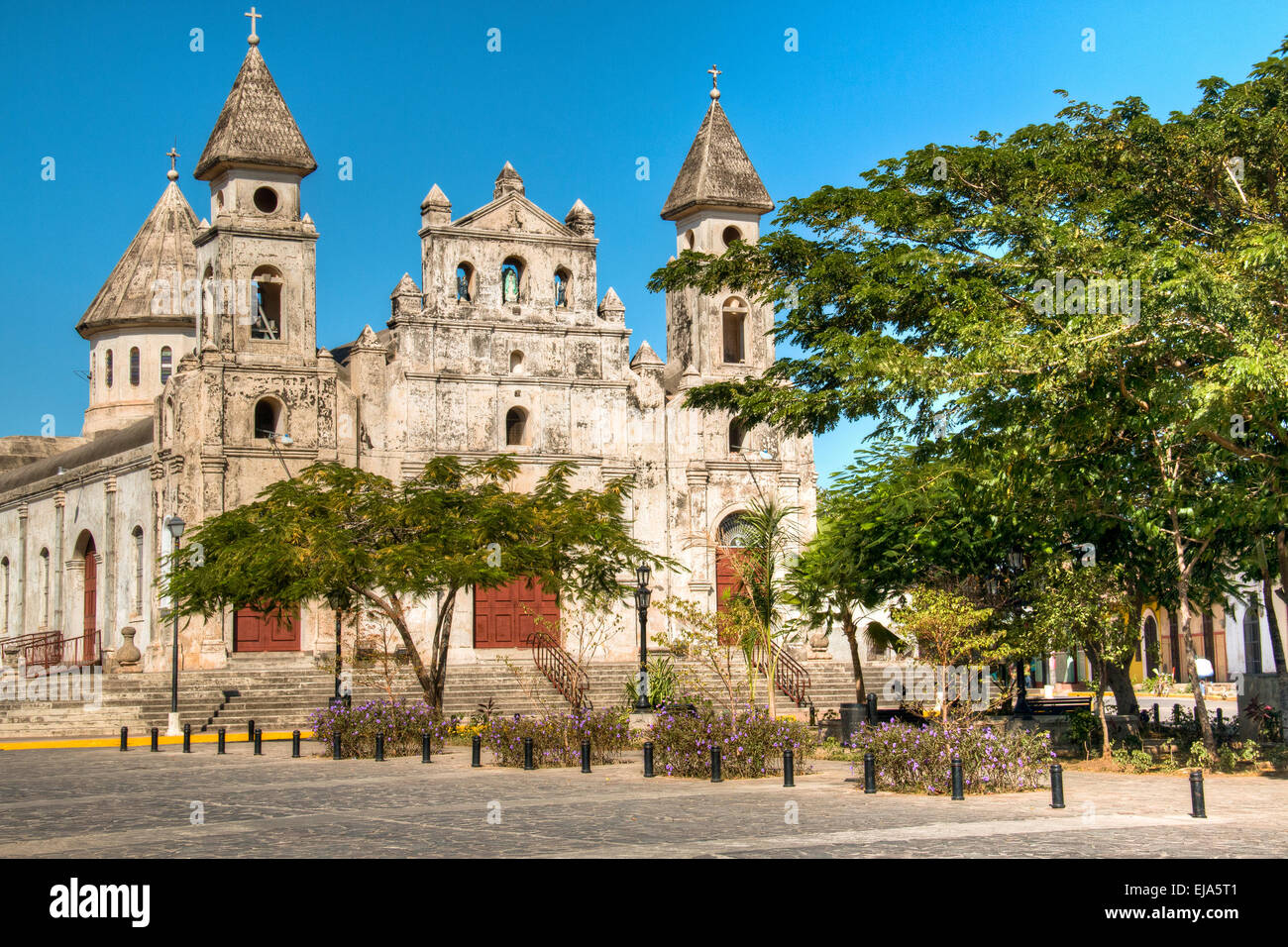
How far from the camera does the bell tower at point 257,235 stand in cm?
3862

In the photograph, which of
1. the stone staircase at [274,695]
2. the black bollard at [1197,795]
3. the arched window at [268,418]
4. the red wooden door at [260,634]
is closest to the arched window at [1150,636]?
the stone staircase at [274,695]

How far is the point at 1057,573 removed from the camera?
22.8 meters

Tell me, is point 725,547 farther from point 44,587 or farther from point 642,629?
point 44,587

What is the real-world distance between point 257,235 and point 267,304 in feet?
6.75

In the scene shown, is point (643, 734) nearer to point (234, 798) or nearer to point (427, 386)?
point (234, 798)

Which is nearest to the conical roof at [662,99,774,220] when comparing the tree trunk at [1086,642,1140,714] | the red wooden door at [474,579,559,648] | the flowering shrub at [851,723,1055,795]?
the red wooden door at [474,579,559,648]

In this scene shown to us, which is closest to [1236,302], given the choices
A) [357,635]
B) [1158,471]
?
[1158,471]

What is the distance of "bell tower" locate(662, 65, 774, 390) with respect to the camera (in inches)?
1693

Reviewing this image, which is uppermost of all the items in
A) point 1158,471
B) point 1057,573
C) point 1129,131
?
point 1129,131

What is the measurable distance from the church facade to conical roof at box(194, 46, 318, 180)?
0.19 ft

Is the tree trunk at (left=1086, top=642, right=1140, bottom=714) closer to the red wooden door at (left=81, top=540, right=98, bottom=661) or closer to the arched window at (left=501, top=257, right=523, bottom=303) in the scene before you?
the arched window at (left=501, top=257, right=523, bottom=303)

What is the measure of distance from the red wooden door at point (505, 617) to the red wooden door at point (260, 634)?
473cm

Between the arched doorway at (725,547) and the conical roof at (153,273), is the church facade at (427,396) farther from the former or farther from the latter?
the conical roof at (153,273)
